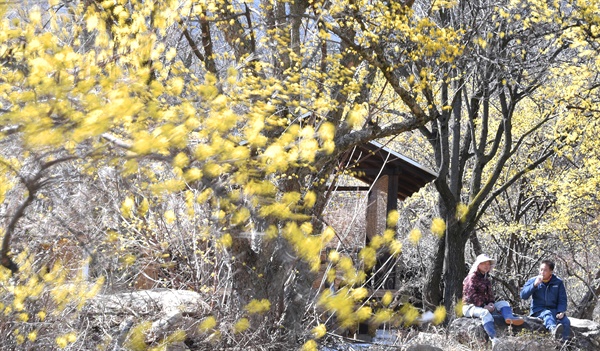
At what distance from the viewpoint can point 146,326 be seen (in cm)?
491

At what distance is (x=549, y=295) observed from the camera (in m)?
8.20

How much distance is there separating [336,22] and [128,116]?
5.53 meters

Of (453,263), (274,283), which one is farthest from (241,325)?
(453,263)

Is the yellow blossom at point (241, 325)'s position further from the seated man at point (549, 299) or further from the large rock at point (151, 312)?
the seated man at point (549, 299)

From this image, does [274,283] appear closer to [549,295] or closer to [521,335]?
[521,335]

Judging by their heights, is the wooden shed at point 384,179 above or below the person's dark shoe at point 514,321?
above

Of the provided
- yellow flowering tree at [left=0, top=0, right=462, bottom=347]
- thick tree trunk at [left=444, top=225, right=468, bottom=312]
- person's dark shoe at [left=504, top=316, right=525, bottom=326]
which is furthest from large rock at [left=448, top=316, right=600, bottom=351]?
thick tree trunk at [left=444, top=225, right=468, bottom=312]

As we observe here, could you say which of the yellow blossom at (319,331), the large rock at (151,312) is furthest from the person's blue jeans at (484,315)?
the large rock at (151,312)

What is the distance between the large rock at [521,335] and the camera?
7.63m

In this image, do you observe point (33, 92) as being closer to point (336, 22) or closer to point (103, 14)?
point (103, 14)

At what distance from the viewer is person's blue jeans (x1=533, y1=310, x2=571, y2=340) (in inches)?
316

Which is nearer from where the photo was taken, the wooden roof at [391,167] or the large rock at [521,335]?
the large rock at [521,335]

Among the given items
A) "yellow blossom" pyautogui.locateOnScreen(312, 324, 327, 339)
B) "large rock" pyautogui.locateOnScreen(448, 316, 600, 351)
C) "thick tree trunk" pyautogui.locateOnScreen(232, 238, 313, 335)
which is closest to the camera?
"yellow blossom" pyautogui.locateOnScreen(312, 324, 327, 339)

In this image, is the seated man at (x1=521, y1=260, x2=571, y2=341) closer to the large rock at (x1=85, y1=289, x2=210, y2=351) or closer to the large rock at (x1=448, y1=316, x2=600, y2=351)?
the large rock at (x1=448, y1=316, x2=600, y2=351)
